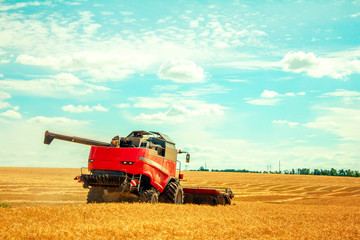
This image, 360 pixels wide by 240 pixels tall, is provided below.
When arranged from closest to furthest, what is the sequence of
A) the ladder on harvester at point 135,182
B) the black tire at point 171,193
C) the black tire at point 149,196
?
the ladder on harvester at point 135,182 → the black tire at point 149,196 → the black tire at point 171,193

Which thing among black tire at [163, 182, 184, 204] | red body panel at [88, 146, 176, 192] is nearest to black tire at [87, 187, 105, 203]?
red body panel at [88, 146, 176, 192]

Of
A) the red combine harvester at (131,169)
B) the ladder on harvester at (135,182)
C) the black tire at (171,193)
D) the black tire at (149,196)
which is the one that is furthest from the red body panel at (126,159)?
the black tire at (171,193)

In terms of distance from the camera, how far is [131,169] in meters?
13.5

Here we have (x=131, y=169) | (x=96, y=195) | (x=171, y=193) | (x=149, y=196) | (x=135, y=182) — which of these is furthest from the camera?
(x=171, y=193)

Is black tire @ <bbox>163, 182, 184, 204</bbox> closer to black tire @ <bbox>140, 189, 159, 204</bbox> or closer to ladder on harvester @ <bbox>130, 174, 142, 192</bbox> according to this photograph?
black tire @ <bbox>140, 189, 159, 204</bbox>

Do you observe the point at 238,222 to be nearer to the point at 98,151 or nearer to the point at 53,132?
the point at 98,151

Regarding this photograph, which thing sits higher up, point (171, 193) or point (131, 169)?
point (131, 169)

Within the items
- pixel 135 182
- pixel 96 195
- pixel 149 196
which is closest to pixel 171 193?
pixel 149 196

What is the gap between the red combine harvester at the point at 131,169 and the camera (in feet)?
44.3

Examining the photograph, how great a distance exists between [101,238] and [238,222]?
16.9 feet

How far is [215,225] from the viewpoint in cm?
1023

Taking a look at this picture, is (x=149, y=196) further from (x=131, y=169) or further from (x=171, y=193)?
(x=171, y=193)

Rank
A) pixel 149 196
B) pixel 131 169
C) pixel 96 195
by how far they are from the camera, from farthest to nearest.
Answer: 1. pixel 96 195
2. pixel 149 196
3. pixel 131 169

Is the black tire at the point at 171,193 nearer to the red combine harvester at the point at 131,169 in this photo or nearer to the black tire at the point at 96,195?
the red combine harvester at the point at 131,169
